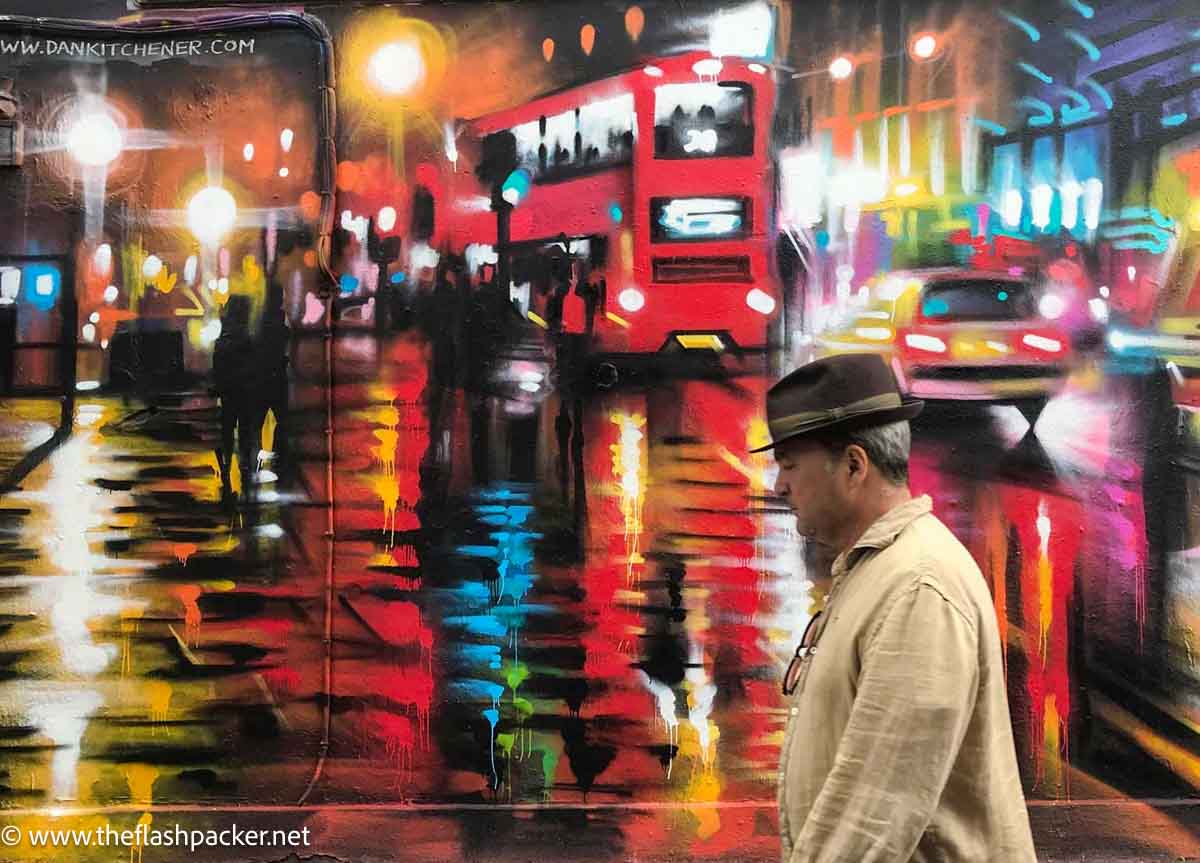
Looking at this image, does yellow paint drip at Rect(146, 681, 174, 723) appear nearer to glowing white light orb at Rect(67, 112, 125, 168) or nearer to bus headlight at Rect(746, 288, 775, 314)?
glowing white light orb at Rect(67, 112, 125, 168)

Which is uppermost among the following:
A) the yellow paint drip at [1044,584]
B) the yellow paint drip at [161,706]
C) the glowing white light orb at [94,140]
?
the glowing white light orb at [94,140]

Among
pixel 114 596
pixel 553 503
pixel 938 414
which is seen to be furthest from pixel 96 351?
pixel 938 414

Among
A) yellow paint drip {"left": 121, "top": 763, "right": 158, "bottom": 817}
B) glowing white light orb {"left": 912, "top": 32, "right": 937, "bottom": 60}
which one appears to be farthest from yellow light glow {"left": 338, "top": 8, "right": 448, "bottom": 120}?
yellow paint drip {"left": 121, "top": 763, "right": 158, "bottom": 817}

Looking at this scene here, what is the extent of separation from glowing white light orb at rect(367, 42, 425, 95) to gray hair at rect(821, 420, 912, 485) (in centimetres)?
322

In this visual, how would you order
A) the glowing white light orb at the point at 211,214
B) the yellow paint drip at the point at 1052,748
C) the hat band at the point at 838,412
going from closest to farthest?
1. the hat band at the point at 838,412
2. the yellow paint drip at the point at 1052,748
3. the glowing white light orb at the point at 211,214

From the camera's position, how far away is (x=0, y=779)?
14.0 ft

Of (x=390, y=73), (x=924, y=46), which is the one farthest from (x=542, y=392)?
(x=924, y=46)

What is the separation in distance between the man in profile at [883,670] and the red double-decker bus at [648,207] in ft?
8.03

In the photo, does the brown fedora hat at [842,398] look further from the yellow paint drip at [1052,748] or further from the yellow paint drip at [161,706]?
the yellow paint drip at [161,706]

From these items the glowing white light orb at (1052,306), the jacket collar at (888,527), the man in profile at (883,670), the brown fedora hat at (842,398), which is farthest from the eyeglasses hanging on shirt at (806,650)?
the glowing white light orb at (1052,306)

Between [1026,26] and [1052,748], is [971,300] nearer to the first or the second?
[1026,26]

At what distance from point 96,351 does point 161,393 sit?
1.19ft

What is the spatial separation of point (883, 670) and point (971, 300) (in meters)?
3.05

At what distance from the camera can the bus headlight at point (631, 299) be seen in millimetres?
4297
